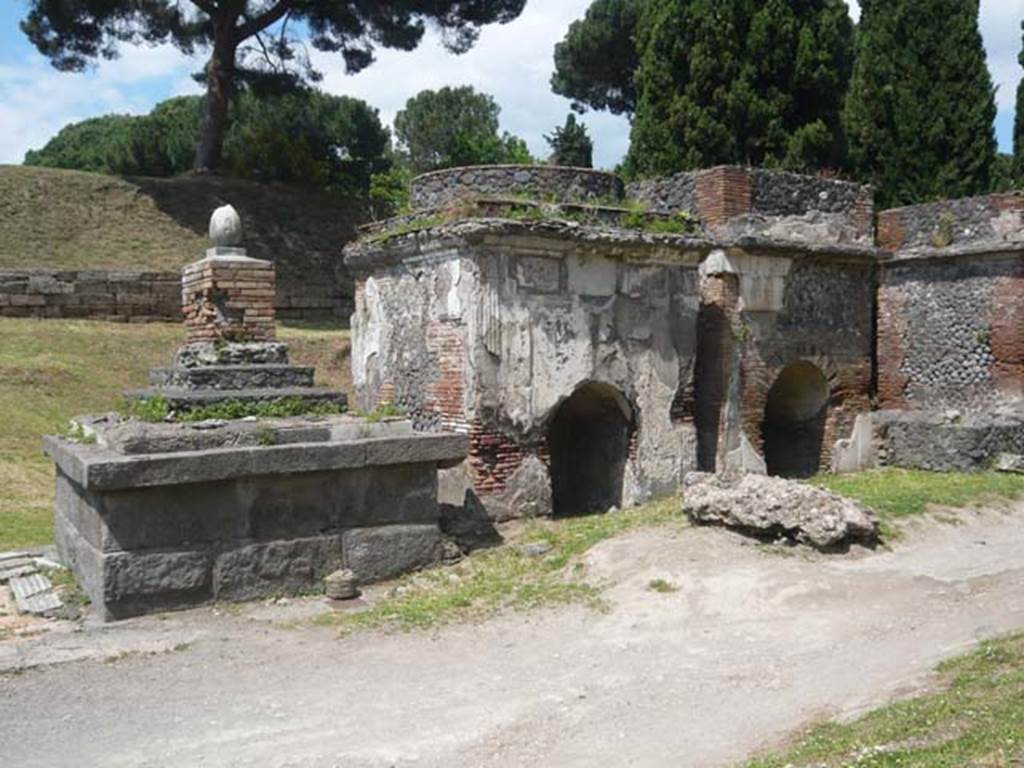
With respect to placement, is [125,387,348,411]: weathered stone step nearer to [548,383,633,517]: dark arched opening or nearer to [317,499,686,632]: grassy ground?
[317,499,686,632]: grassy ground

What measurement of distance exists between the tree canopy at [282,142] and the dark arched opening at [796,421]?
1917 centimetres

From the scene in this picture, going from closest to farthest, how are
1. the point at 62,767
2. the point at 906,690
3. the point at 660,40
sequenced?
the point at 62,767 < the point at 906,690 < the point at 660,40

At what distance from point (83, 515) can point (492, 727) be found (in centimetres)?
453

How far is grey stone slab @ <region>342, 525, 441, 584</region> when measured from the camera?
30.5ft

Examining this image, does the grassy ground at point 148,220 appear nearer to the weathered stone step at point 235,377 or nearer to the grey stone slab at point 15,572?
the grey stone slab at point 15,572

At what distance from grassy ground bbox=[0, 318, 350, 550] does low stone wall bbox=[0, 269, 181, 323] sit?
0.65m

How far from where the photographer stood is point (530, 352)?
1158cm

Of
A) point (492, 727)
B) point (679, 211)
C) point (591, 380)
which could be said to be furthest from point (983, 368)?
point (492, 727)

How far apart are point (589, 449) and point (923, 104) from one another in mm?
11820

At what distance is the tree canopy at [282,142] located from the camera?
3075 cm

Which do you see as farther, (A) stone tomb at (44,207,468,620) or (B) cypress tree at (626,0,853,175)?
(B) cypress tree at (626,0,853,175)

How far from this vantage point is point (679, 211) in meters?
13.7

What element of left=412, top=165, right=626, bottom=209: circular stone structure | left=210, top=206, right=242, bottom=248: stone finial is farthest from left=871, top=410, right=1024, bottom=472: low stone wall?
left=210, top=206, right=242, bottom=248: stone finial

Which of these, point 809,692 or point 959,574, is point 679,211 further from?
point 809,692
